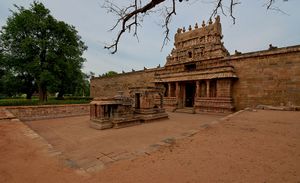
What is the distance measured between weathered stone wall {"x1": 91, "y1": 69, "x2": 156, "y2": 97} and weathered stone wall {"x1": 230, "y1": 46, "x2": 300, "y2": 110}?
9909 mm

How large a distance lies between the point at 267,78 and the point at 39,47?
20820 mm

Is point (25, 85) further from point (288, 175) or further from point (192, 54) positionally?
point (288, 175)

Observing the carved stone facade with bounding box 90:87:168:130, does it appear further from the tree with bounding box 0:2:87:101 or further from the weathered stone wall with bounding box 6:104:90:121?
the tree with bounding box 0:2:87:101

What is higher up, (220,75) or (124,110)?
(220,75)

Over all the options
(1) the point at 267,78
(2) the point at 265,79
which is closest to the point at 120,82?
(2) the point at 265,79

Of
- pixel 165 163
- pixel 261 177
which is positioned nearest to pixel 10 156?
pixel 165 163

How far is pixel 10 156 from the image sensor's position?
3117mm

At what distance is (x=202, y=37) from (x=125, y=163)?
16.3m

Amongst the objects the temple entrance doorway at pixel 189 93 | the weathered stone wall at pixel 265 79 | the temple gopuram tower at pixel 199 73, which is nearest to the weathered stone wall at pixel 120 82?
the temple gopuram tower at pixel 199 73

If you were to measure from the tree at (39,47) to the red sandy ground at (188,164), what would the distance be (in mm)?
12501

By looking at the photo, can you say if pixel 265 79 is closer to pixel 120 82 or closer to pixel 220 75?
pixel 220 75

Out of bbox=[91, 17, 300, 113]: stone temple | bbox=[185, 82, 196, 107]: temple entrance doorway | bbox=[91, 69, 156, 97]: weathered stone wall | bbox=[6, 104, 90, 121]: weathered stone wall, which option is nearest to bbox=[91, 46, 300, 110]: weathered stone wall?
bbox=[91, 17, 300, 113]: stone temple

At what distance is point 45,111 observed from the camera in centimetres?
980

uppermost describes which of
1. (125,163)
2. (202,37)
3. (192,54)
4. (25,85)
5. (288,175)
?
(202,37)
